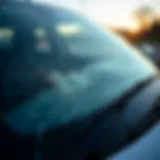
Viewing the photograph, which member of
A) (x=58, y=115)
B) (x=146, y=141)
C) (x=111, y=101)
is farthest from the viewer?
(x=111, y=101)

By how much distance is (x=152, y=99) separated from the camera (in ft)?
6.97

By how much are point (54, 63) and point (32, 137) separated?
0.51 metres

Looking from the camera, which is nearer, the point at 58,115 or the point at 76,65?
the point at 58,115

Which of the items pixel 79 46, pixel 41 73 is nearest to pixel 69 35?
pixel 79 46

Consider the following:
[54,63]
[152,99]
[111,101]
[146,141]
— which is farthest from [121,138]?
[54,63]

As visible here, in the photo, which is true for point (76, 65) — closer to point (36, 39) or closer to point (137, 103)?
point (36, 39)

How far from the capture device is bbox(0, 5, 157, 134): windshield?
1.88 metres

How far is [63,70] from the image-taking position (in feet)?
7.01

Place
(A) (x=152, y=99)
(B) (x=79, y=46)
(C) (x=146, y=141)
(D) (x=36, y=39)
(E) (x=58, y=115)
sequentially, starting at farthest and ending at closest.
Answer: (B) (x=79, y=46)
(D) (x=36, y=39)
(A) (x=152, y=99)
(E) (x=58, y=115)
(C) (x=146, y=141)

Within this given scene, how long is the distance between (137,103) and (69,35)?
718 millimetres

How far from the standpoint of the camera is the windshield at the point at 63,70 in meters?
1.88

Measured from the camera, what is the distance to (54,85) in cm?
204

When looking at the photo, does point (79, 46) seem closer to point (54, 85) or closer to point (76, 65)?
point (76, 65)

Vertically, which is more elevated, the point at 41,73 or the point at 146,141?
the point at 146,141
